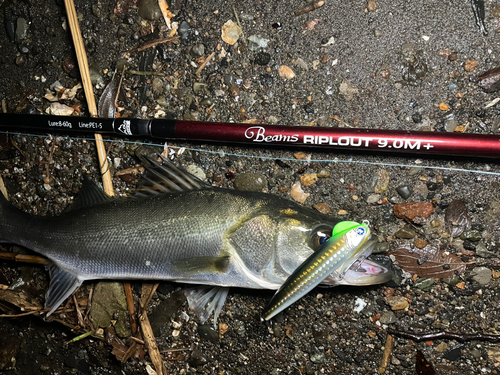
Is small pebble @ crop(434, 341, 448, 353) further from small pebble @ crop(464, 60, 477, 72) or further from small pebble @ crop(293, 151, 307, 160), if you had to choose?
small pebble @ crop(464, 60, 477, 72)

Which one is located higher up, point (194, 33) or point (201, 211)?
point (194, 33)

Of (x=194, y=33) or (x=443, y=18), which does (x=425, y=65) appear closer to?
(x=443, y=18)

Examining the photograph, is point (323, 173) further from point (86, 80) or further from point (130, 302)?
point (86, 80)

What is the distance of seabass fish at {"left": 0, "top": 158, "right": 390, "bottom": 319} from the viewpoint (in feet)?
7.36

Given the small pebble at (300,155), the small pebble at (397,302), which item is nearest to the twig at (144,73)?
the small pebble at (300,155)

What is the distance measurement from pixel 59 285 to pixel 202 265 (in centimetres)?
118

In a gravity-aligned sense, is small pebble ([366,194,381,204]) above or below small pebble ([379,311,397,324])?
above

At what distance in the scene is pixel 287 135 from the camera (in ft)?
7.93

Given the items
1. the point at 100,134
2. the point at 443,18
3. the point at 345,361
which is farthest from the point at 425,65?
the point at 100,134

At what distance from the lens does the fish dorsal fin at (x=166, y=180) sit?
248 centimetres

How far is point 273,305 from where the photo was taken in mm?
2070

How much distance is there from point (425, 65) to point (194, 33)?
1677 mm

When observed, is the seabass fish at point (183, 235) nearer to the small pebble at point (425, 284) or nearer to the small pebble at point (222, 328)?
the small pebble at point (222, 328)

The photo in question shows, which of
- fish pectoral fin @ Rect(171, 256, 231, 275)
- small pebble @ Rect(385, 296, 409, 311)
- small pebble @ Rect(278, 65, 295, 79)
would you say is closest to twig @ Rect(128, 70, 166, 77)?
small pebble @ Rect(278, 65, 295, 79)
